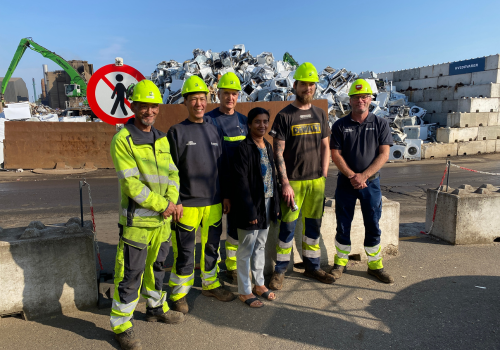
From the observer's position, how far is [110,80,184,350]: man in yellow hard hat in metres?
2.95

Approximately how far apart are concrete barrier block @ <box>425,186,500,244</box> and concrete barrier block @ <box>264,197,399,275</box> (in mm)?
1043

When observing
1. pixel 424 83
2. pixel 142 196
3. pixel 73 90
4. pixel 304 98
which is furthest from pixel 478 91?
pixel 73 90

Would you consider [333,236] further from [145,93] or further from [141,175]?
[145,93]

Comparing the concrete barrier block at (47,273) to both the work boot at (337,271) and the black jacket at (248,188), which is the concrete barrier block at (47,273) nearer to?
the black jacket at (248,188)

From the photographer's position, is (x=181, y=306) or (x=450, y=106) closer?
(x=181, y=306)

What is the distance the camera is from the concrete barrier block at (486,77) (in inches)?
794

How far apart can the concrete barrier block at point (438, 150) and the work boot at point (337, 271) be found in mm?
13905

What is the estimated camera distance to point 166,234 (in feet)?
10.8

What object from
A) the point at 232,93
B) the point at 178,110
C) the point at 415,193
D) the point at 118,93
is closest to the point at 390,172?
the point at 415,193

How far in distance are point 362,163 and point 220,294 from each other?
7.60ft

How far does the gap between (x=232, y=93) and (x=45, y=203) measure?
22.1 ft

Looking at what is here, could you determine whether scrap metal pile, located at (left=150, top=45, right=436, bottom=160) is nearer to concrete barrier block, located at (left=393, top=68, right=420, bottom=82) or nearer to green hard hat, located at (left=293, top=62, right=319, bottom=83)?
concrete barrier block, located at (left=393, top=68, right=420, bottom=82)

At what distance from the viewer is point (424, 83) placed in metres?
24.1

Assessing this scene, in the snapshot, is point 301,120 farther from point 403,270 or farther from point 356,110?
point 403,270
